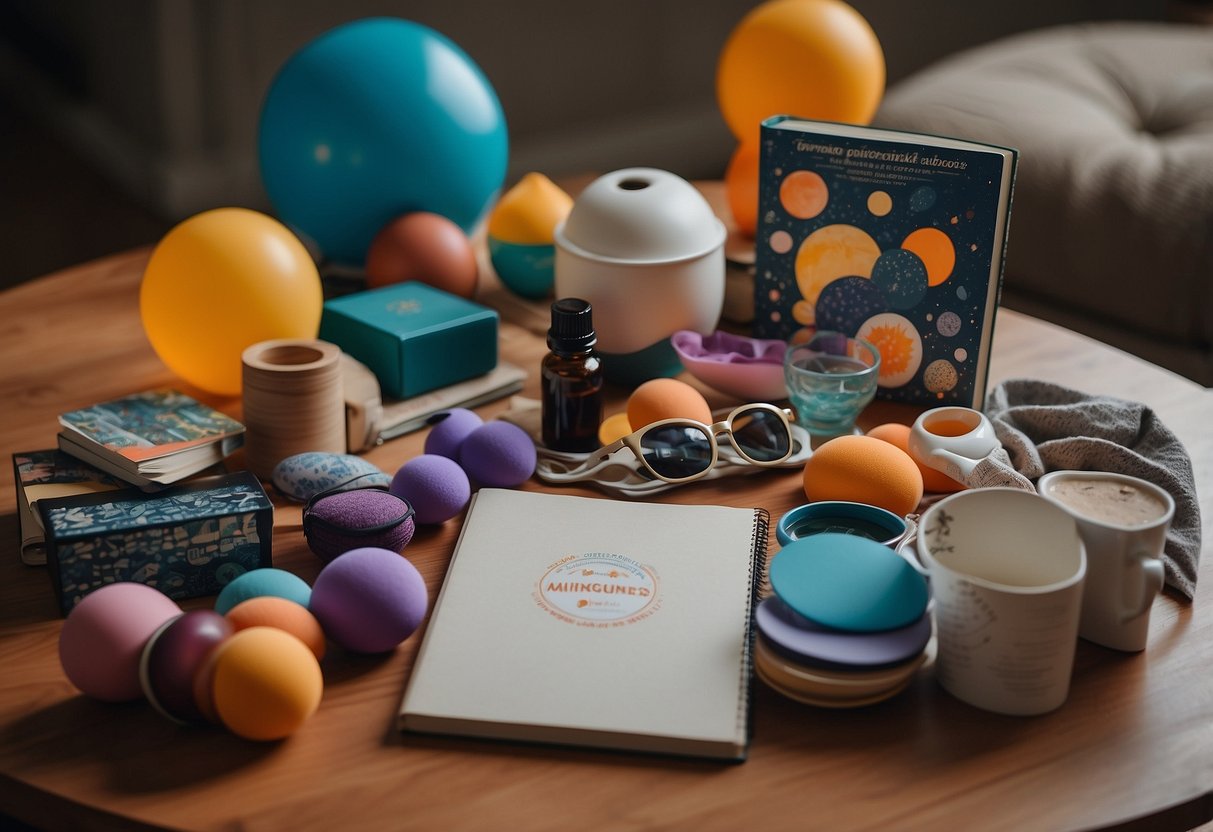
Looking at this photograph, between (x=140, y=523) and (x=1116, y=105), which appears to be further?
(x=1116, y=105)

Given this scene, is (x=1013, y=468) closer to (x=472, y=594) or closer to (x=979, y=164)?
(x=979, y=164)

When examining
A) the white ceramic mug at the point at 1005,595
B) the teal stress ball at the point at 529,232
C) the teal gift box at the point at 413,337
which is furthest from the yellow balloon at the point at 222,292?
the white ceramic mug at the point at 1005,595

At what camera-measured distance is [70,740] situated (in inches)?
25.9

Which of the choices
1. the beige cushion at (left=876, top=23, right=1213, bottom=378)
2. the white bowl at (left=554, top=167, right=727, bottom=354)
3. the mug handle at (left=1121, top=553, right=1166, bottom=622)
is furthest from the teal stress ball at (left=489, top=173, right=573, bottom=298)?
the beige cushion at (left=876, top=23, right=1213, bottom=378)

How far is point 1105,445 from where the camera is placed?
89cm

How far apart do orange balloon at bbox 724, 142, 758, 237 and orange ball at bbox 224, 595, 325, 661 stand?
0.77 m

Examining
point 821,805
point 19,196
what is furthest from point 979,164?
point 19,196

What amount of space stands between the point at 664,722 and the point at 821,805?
10 cm

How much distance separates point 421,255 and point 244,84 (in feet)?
6.00

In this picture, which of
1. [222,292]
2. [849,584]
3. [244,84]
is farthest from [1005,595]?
[244,84]

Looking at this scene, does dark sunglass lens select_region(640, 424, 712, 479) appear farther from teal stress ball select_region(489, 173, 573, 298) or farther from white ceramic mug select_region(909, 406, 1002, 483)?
teal stress ball select_region(489, 173, 573, 298)

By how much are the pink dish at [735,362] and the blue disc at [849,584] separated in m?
0.34

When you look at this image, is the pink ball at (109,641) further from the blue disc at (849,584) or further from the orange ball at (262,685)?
the blue disc at (849,584)

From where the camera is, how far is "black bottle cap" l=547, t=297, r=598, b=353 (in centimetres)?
91
